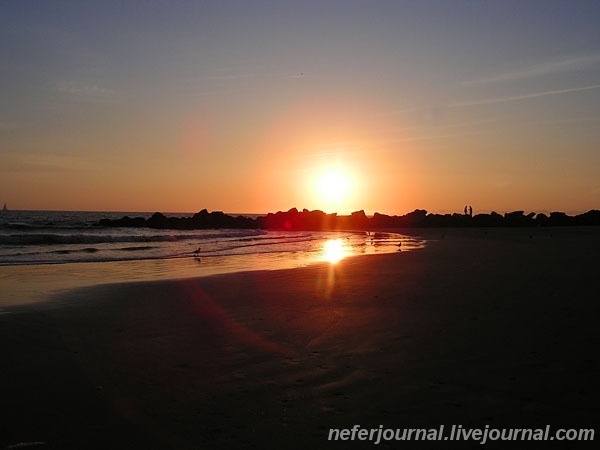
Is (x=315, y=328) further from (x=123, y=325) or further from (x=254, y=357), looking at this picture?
(x=123, y=325)

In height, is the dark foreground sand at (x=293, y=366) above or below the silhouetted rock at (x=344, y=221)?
below

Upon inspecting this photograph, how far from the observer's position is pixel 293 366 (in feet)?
19.2

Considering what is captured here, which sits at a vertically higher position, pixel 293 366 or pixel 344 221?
pixel 344 221

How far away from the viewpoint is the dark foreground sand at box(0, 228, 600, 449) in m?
4.26

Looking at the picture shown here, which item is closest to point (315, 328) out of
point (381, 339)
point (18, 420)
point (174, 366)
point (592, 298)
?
point (381, 339)

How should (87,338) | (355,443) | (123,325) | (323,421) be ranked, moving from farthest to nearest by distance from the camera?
(123,325)
(87,338)
(323,421)
(355,443)

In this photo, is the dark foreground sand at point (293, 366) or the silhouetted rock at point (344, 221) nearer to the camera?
the dark foreground sand at point (293, 366)

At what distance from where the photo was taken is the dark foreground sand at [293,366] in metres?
4.26

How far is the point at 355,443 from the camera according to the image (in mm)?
3992

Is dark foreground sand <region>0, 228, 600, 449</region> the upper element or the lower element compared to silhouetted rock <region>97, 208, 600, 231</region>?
lower

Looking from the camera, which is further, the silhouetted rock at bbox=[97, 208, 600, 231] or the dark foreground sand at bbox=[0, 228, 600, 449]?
the silhouetted rock at bbox=[97, 208, 600, 231]

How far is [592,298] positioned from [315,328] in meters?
5.59

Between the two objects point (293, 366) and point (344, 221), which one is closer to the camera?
point (293, 366)

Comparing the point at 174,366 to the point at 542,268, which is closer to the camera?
the point at 174,366
